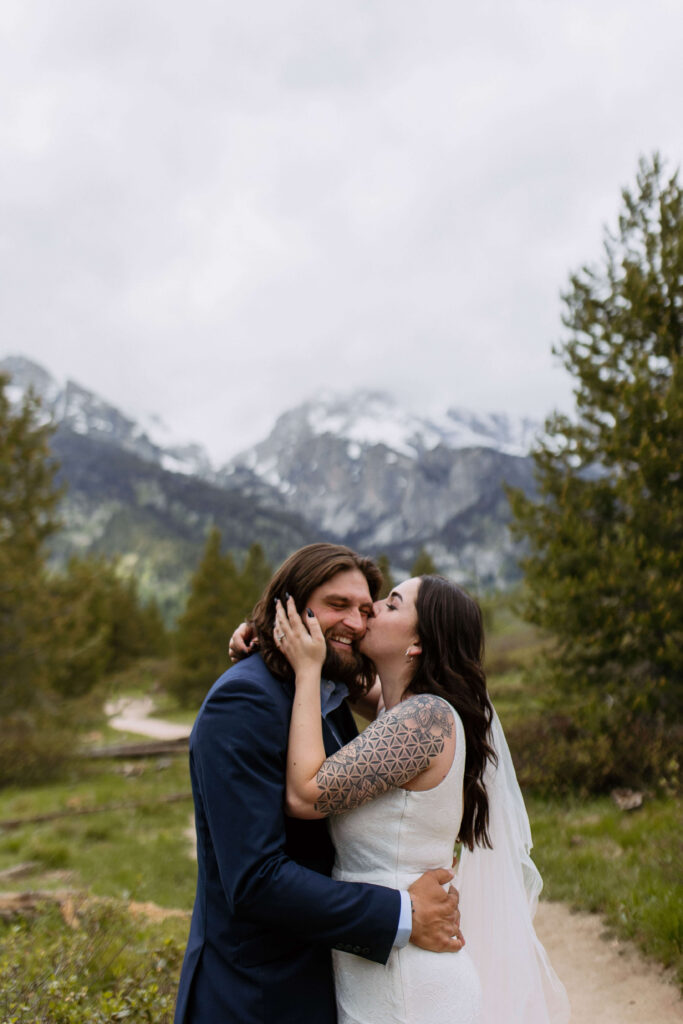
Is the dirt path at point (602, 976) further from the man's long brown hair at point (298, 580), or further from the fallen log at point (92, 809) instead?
the fallen log at point (92, 809)

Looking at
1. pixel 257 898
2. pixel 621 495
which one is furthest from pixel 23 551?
pixel 257 898

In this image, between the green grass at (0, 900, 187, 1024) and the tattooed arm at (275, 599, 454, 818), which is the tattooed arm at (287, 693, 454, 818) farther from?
the green grass at (0, 900, 187, 1024)

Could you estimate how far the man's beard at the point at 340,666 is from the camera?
2.80m

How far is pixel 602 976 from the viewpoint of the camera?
572cm

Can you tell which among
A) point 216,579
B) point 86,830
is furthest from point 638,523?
point 216,579

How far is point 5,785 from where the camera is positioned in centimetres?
1791

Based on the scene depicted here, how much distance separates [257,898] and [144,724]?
101ft

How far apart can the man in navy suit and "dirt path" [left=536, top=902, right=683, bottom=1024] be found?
149 inches

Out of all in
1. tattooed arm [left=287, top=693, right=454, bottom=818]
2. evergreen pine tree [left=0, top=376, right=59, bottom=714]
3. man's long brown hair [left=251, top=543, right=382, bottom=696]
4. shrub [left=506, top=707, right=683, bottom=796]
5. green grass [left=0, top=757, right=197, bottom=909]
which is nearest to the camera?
tattooed arm [left=287, top=693, right=454, bottom=818]

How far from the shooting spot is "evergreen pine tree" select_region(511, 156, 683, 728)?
10164mm

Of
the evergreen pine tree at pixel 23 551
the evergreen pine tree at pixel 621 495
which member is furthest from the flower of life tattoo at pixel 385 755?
the evergreen pine tree at pixel 23 551

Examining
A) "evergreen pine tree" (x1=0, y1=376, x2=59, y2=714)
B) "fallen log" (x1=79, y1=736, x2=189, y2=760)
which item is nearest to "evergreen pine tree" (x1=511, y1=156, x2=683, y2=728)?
"evergreen pine tree" (x1=0, y1=376, x2=59, y2=714)

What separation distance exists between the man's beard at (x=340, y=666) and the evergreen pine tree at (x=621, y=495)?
797 cm

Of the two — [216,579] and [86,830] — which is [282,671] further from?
[216,579]
